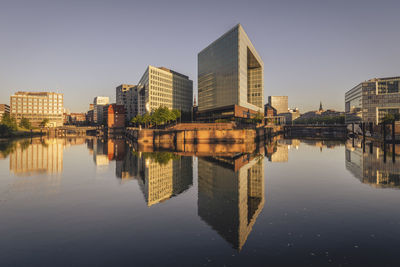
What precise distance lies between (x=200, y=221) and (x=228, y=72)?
123 m

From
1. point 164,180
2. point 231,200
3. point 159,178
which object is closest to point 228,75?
point 159,178

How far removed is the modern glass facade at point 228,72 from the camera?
411 feet

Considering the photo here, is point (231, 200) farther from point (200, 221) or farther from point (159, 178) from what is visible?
point (159, 178)

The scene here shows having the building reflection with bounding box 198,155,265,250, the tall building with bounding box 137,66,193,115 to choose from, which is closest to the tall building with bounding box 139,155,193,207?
the building reflection with bounding box 198,155,265,250

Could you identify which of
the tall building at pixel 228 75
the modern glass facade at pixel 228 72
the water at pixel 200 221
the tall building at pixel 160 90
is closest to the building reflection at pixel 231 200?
the water at pixel 200 221

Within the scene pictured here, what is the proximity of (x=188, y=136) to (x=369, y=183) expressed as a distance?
6425 cm

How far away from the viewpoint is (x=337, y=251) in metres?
12.2

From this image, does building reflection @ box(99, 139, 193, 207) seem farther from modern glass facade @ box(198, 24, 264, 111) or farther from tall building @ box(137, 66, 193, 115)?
tall building @ box(137, 66, 193, 115)

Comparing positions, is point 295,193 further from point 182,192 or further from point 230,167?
point 230,167

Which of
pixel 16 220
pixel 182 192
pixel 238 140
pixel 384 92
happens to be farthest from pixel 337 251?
pixel 384 92

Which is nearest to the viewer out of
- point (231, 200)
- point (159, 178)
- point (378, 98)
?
point (231, 200)

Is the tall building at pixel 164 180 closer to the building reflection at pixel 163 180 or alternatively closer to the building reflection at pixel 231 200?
the building reflection at pixel 163 180

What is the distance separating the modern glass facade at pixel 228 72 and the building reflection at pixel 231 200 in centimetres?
9610

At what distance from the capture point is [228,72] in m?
131
